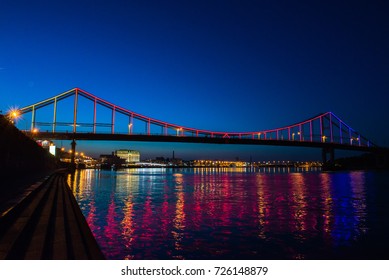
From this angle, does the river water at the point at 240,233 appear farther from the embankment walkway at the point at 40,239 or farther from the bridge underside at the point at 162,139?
the bridge underside at the point at 162,139

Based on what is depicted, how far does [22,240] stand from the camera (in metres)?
5.60

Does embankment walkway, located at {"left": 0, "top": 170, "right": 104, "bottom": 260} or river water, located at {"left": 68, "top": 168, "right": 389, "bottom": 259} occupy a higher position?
embankment walkway, located at {"left": 0, "top": 170, "right": 104, "bottom": 260}

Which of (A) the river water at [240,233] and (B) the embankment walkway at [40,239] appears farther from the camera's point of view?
(A) the river water at [240,233]

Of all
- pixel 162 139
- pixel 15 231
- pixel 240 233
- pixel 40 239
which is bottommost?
pixel 240 233

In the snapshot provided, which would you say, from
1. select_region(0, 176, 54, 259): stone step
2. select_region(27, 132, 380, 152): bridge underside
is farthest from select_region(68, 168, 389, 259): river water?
select_region(27, 132, 380, 152): bridge underside

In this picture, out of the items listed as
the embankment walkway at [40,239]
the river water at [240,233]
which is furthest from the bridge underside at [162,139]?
the embankment walkway at [40,239]

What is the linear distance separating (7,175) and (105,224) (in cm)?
869

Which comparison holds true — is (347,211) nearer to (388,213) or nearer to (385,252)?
(388,213)

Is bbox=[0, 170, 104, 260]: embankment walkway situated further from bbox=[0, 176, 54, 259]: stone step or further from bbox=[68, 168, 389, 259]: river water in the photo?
bbox=[68, 168, 389, 259]: river water

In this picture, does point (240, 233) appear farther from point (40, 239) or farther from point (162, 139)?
point (162, 139)

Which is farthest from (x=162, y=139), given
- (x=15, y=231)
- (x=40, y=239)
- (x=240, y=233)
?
(x=40, y=239)

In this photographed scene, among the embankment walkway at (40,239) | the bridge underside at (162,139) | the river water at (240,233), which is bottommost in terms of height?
the river water at (240,233)

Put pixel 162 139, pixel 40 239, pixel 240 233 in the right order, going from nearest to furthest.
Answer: pixel 40 239 → pixel 240 233 → pixel 162 139
